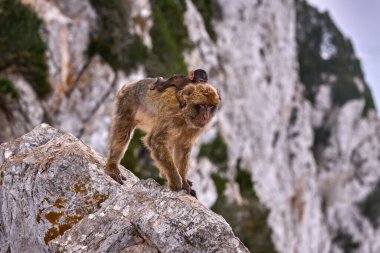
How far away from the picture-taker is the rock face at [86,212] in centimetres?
601

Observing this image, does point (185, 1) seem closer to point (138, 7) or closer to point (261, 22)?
point (138, 7)

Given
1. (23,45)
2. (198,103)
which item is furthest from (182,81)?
(23,45)

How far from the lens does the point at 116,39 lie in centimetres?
2178

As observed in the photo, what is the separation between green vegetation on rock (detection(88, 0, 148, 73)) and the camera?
21.1 metres

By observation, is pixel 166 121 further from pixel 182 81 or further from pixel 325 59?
pixel 325 59

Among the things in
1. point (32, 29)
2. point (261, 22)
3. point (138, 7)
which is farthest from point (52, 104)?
Result: point (261, 22)

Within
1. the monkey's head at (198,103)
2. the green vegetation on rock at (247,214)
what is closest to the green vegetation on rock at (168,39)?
the green vegetation on rock at (247,214)

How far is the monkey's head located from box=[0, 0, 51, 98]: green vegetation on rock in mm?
11667

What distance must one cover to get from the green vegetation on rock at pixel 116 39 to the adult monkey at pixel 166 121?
12826 millimetres

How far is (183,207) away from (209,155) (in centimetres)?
2101

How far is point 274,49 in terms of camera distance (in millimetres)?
41688

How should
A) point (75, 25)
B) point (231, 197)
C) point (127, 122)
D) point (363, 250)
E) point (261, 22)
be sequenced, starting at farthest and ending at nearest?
point (363, 250) → point (261, 22) → point (231, 197) → point (75, 25) → point (127, 122)

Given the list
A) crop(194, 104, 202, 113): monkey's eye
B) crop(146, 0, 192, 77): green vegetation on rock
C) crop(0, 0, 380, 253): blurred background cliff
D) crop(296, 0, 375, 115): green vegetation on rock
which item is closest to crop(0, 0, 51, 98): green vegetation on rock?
crop(0, 0, 380, 253): blurred background cliff

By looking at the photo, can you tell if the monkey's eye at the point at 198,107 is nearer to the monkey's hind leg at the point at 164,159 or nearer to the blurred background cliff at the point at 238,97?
the monkey's hind leg at the point at 164,159
